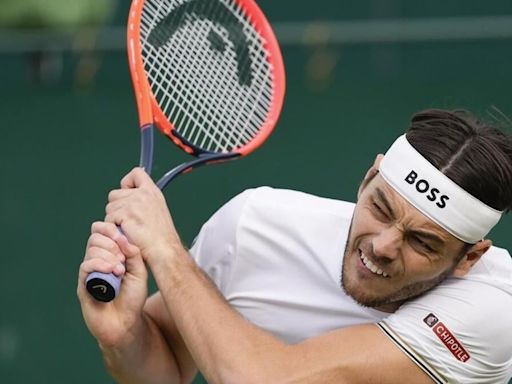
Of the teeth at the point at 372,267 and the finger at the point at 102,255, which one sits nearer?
the finger at the point at 102,255

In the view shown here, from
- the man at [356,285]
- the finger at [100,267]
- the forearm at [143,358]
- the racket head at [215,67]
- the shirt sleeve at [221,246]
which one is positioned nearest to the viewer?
the finger at [100,267]

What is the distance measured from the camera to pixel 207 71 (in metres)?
3.65

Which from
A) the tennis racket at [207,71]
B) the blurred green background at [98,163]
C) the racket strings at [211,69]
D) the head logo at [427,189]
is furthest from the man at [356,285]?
the blurred green background at [98,163]

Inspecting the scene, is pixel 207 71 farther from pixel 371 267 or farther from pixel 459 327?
pixel 459 327

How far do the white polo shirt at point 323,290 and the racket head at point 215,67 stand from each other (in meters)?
0.22

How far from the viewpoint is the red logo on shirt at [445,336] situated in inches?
123

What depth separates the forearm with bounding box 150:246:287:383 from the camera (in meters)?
2.99

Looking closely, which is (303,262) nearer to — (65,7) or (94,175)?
(94,175)

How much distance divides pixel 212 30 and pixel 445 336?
1.05 metres

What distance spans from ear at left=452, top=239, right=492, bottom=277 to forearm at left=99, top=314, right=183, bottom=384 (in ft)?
2.14

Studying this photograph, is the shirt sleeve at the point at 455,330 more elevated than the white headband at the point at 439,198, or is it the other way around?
the white headband at the point at 439,198

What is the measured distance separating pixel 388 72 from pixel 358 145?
1.21 metres

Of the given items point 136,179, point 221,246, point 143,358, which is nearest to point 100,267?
point 136,179

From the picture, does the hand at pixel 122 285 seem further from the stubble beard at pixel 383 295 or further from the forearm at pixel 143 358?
the stubble beard at pixel 383 295
